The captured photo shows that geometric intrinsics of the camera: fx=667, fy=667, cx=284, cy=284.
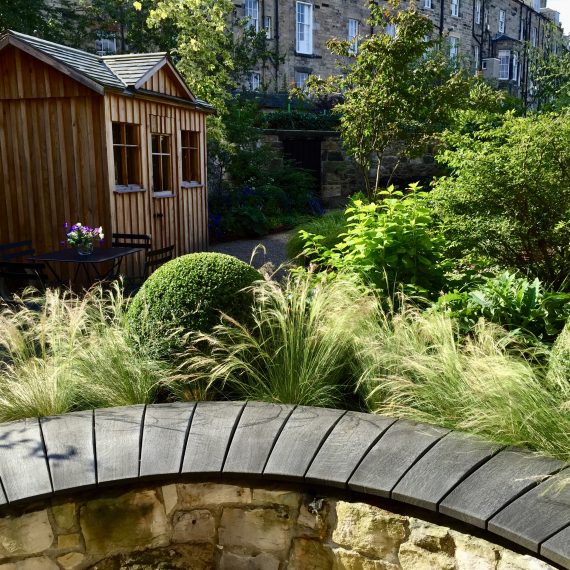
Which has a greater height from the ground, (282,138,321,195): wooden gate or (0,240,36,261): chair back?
(282,138,321,195): wooden gate

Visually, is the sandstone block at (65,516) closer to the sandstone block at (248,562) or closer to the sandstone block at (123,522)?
the sandstone block at (123,522)

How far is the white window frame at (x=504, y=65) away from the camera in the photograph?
36500 millimetres

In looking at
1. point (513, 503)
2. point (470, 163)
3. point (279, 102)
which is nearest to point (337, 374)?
point (513, 503)

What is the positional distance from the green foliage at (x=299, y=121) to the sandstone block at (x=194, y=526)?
56.2 feet

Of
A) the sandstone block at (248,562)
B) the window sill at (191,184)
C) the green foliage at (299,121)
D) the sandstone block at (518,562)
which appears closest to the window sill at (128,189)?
the window sill at (191,184)

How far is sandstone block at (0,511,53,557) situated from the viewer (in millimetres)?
2875

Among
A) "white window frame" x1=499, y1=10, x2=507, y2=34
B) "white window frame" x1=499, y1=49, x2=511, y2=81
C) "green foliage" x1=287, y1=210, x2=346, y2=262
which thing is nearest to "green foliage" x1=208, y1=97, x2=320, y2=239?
"green foliage" x1=287, y1=210, x2=346, y2=262

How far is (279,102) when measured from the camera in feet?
68.6

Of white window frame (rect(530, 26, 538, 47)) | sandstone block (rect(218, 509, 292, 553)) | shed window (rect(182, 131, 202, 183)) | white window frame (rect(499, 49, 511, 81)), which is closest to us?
sandstone block (rect(218, 509, 292, 553))

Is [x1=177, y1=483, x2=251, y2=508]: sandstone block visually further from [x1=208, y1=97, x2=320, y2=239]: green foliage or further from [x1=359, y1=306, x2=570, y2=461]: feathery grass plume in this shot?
[x1=208, y1=97, x2=320, y2=239]: green foliage

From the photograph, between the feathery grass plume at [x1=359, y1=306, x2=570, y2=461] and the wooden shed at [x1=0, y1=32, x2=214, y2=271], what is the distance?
19.8 feet

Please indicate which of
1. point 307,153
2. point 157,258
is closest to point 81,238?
point 157,258

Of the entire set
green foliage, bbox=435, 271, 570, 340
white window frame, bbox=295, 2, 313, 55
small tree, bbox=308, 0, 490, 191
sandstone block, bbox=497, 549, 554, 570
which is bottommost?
sandstone block, bbox=497, 549, 554, 570

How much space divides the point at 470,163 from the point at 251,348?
2.32m
